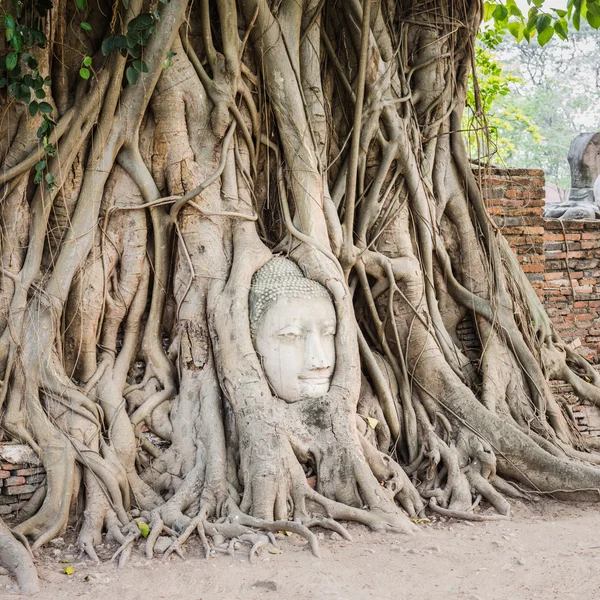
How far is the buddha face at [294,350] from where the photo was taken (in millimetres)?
4516

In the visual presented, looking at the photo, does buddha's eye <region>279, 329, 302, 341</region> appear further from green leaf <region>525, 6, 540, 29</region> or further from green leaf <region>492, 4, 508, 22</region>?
green leaf <region>492, 4, 508, 22</region>

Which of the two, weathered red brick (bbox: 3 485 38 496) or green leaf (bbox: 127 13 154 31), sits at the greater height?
green leaf (bbox: 127 13 154 31)

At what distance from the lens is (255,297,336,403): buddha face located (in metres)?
4.52

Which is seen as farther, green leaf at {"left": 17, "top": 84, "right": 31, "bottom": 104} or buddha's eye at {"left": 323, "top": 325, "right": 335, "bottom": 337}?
buddha's eye at {"left": 323, "top": 325, "right": 335, "bottom": 337}

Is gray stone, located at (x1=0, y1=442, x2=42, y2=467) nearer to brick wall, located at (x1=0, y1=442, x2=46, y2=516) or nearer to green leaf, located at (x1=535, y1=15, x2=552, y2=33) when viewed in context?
brick wall, located at (x1=0, y1=442, x2=46, y2=516)

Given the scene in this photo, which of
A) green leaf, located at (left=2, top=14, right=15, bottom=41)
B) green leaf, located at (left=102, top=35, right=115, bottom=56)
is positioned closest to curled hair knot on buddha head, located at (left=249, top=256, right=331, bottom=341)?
green leaf, located at (left=102, top=35, right=115, bottom=56)

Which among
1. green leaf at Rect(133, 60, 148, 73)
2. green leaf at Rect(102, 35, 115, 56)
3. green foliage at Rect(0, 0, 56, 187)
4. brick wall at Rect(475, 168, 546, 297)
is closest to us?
green foliage at Rect(0, 0, 56, 187)

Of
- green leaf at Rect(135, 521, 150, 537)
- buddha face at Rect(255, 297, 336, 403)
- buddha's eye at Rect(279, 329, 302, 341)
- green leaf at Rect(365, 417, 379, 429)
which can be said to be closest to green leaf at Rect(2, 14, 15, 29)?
buddha face at Rect(255, 297, 336, 403)

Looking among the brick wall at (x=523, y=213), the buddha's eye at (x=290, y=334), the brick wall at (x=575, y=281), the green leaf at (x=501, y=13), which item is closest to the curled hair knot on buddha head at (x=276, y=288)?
the buddha's eye at (x=290, y=334)

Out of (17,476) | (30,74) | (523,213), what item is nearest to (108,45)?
(30,74)

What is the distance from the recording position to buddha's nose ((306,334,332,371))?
4496mm

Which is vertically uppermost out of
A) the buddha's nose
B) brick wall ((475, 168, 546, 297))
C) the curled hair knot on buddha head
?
brick wall ((475, 168, 546, 297))

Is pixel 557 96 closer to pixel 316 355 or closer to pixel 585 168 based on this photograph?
pixel 585 168

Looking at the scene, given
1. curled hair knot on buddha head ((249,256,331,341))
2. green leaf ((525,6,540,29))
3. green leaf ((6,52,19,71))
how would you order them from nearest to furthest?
1. green leaf ((6,52,19,71))
2. curled hair knot on buddha head ((249,256,331,341))
3. green leaf ((525,6,540,29))
